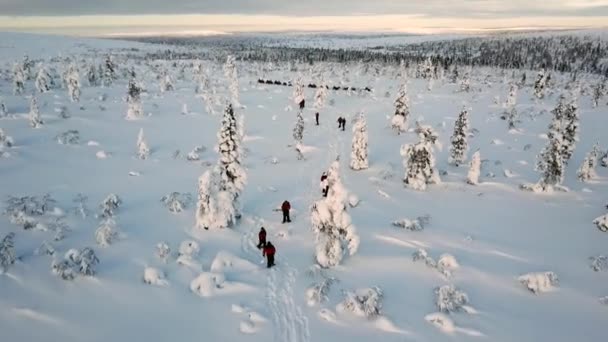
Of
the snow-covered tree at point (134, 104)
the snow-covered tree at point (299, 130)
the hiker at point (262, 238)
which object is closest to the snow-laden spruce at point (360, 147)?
the snow-covered tree at point (299, 130)

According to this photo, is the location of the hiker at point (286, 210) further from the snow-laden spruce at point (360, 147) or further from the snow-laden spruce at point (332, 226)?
the snow-laden spruce at point (360, 147)

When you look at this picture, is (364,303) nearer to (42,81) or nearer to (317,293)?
(317,293)

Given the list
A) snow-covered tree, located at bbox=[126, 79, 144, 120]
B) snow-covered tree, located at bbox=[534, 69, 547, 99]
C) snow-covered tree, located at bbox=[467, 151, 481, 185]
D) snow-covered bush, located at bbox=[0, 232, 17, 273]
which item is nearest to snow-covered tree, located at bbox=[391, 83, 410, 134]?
snow-covered tree, located at bbox=[467, 151, 481, 185]

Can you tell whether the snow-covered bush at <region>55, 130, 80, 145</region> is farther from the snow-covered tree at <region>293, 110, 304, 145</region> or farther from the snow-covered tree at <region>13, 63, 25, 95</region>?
the snow-covered tree at <region>13, 63, 25, 95</region>

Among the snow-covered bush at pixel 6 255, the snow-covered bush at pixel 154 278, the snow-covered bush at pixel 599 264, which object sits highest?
the snow-covered bush at pixel 6 255

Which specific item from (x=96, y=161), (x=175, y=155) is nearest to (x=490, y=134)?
(x=175, y=155)

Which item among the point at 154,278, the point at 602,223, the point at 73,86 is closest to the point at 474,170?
the point at 602,223

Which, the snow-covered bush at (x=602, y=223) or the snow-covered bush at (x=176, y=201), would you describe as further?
the snow-covered bush at (x=602, y=223)

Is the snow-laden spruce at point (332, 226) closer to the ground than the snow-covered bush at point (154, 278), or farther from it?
farther from it

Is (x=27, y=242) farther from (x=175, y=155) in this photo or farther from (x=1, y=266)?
(x=175, y=155)
